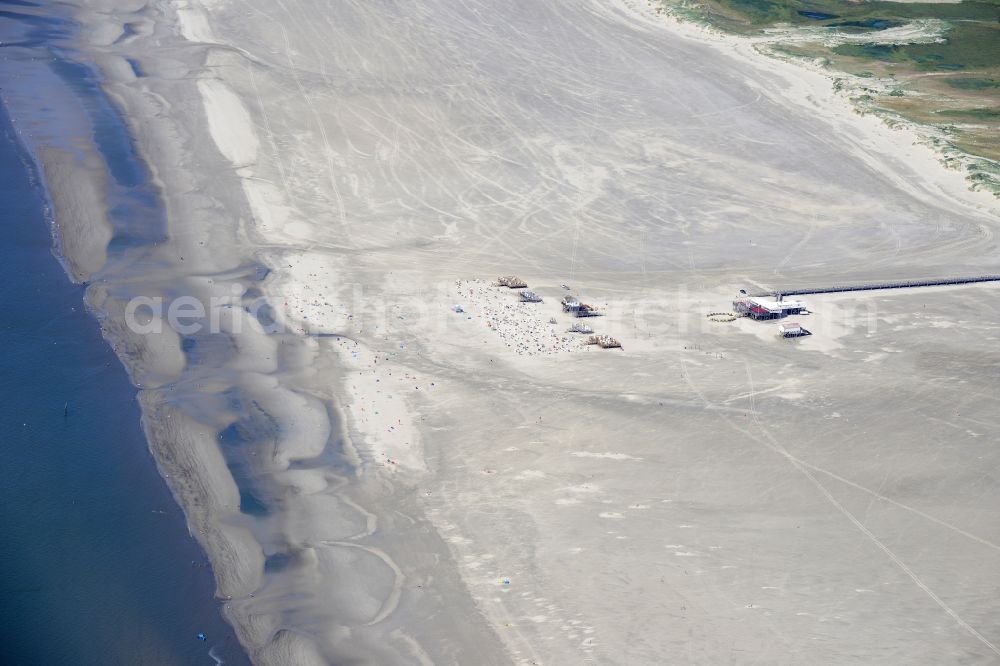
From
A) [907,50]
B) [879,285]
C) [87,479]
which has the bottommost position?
[87,479]

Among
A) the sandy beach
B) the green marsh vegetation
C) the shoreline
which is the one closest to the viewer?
the shoreline

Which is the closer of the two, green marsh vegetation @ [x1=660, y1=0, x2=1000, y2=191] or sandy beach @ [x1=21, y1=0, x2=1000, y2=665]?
sandy beach @ [x1=21, y1=0, x2=1000, y2=665]

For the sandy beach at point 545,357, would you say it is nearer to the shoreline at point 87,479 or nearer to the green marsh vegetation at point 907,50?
the shoreline at point 87,479

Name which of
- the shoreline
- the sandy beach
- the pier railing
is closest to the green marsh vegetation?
the sandy beach

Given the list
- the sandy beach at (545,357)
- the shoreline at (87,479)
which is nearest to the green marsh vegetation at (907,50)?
the sandy beach at (545,357)

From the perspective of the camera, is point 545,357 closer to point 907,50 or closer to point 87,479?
point 87,479

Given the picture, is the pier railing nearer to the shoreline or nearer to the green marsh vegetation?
the green marsh vegetation

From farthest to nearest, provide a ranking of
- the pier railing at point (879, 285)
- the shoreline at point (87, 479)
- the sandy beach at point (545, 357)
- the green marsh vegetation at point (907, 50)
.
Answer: the green marsh vegetation at point (907, 50)
the pier railing at point (879, 285)
the sandy beach at point (545, 357)
the shoreline at point (87, 479)

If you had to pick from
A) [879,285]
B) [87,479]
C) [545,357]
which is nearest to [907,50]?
[879,285]

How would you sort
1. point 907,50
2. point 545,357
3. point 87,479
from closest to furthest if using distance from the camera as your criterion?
point 87,479
point 545,357
point 907,50
